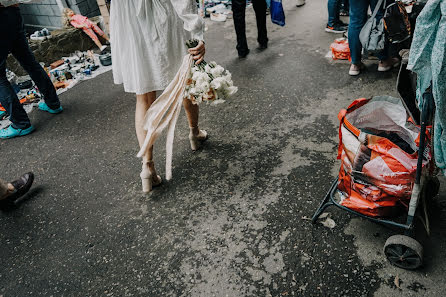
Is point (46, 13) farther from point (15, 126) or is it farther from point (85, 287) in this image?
point (85, 287)

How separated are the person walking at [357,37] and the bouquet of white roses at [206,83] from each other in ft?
7.31

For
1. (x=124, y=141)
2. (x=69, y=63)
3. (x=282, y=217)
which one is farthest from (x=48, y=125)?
(x=282, y=217)

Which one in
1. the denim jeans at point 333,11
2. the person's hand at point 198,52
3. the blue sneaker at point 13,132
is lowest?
the blue sneaker at point 13,132

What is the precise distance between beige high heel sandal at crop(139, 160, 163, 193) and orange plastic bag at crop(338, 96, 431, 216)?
1.57m

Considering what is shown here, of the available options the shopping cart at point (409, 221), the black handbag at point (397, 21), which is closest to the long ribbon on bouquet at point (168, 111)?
the shopping cart at point (409, 221)

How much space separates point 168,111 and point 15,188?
1.74m

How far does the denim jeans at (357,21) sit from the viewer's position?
12.2ft

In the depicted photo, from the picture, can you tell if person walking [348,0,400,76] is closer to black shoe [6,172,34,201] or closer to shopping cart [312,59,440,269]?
shopping cart [312,59,440,269]

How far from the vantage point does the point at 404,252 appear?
6.25 feet

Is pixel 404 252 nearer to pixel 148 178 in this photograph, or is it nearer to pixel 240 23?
pixel 148 178

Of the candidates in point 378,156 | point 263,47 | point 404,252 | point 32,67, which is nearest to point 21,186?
point 32,67

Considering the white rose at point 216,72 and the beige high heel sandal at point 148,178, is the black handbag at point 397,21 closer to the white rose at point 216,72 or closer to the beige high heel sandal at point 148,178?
the white rose at point 216,72

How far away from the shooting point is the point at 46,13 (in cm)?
708

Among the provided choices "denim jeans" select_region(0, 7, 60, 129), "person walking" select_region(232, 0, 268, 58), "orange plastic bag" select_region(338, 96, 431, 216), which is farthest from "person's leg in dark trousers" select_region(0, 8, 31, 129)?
"orange plastic bag" select_region(338, 96, 431, 216)
